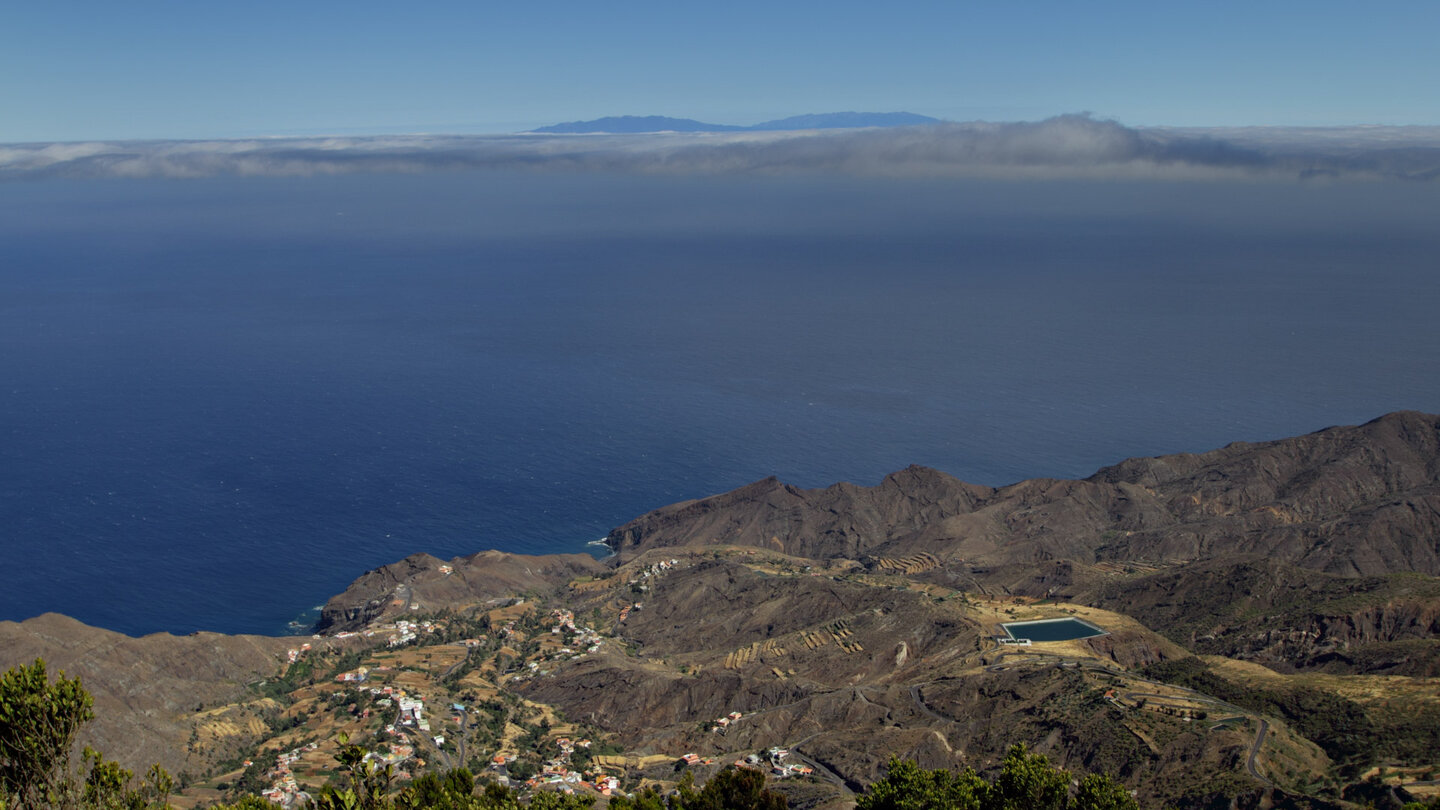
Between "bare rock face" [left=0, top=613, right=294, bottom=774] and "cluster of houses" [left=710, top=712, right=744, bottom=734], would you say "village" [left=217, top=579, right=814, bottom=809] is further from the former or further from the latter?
"bare rock face" [left=0, top=613, right=294, bottom=774]

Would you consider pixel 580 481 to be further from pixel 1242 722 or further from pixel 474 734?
pixel 1242 722

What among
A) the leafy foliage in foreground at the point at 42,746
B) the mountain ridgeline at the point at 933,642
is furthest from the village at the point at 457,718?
the leafy foliage in foreground at the point at 42,746

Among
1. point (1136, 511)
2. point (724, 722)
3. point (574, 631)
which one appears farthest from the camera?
point (1136, 511)

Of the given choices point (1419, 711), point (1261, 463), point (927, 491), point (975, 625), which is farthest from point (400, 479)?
point (1419, 711)

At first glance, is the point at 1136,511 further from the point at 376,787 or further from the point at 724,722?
the point at 376,787

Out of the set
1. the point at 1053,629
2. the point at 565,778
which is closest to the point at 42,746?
the point at 565,778

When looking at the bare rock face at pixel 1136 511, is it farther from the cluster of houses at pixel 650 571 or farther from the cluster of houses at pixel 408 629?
the cluster of houses at pixel 408 629
